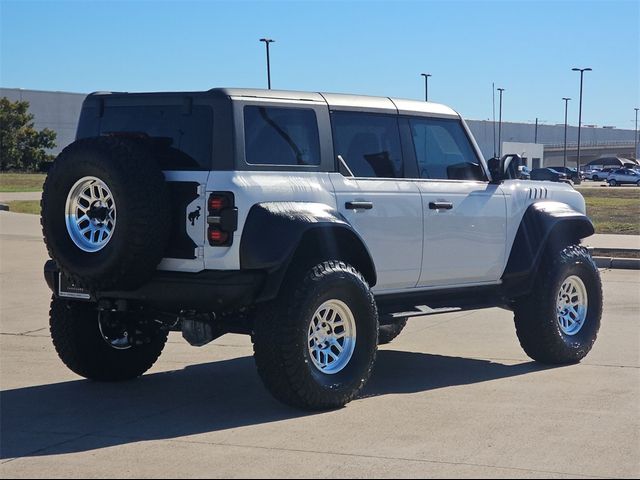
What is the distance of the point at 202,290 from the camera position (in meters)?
6.74

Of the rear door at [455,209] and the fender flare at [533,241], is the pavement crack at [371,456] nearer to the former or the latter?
the rear door at [455,209]

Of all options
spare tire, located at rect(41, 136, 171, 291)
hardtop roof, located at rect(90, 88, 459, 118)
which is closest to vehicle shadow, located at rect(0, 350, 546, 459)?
spare tire, located at rect(41, 136, 171, 291)

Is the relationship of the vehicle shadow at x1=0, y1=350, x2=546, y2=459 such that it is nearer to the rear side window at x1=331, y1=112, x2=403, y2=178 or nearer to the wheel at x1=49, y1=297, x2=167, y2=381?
the wheel at x1=49, y1=297, x2=167, y2=381

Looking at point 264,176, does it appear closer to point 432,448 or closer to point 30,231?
point 432,448

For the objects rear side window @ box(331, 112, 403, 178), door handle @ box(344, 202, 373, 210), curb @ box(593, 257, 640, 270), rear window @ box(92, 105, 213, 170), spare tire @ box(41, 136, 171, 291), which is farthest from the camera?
curb @ box(593, 257, 640, 270)

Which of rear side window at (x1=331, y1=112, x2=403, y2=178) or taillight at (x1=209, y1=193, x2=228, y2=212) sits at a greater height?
rear side window at (x1=331, y1=112, x2=403, y2=178)

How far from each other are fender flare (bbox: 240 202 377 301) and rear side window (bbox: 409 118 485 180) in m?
1.39

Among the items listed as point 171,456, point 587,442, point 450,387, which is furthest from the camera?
point 450,387

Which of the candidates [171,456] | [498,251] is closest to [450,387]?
[498,251]

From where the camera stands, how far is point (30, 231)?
21500 mm

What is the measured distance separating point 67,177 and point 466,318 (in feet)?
18.9

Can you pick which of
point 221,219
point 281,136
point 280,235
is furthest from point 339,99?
point 221,219

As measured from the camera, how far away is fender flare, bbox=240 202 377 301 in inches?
266

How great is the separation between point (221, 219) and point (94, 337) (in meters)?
1.84
